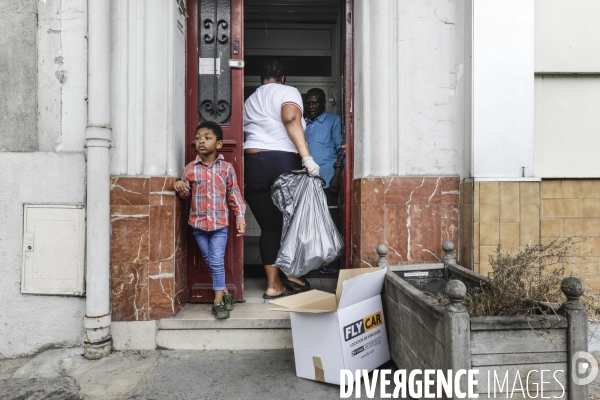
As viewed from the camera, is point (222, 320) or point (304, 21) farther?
point (304, 21)

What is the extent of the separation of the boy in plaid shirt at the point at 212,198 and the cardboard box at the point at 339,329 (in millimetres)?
735

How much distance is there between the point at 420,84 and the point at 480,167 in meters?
0.78

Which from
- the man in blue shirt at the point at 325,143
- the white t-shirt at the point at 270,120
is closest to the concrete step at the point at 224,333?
the white t-shirt at the point at 270,120

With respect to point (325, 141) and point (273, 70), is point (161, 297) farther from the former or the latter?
point (325, 141)

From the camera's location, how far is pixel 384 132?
123 inches

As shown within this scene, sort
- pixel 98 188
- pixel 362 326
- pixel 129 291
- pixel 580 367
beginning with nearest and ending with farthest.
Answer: pixel 580 367 → pixel 362 326 → pixel 98 188 → pixel 129 291

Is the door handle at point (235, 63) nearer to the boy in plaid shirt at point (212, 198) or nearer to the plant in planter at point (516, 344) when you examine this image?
the boy in plaid shirt at point (212, 198)

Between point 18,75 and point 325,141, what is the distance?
271cm

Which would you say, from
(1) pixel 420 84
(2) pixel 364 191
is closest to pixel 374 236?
(2) pixel 364 191

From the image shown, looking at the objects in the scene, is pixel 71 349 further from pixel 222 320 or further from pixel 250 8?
pixel 250 8

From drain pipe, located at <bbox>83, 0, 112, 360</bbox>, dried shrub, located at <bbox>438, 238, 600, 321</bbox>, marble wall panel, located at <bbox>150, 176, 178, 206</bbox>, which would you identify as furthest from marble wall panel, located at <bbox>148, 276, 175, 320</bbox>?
dried shrub, located at <bbox>438, 238, 600, 321</bbox>

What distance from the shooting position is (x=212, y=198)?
2992 mm

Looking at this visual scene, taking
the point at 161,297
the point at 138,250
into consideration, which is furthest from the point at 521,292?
the point at 138,250

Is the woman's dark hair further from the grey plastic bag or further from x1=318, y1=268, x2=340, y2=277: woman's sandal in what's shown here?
x1=318, y1=268, x2=340, y2=277: woman's sandal
